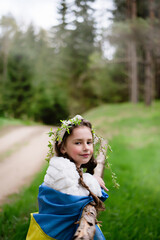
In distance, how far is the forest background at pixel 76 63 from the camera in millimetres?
17297

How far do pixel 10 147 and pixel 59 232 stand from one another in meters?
8.07

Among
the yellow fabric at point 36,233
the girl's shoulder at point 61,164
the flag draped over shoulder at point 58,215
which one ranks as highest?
the girl's shoulder at point 61,164

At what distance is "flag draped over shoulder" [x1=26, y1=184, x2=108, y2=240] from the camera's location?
5.68 feet

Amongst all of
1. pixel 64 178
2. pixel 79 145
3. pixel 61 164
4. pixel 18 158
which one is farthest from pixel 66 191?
pixel 18 158

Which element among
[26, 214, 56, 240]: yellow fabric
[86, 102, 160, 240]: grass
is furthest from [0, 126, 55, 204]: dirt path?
[26, 214, 56, 240]: yellow fabric

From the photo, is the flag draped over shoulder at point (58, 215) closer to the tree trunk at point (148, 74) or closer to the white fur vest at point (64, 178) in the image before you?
the white fur vest at point (64, 178)

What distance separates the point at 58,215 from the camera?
176 centimetres

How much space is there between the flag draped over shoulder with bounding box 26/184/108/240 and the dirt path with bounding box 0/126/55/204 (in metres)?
2.92

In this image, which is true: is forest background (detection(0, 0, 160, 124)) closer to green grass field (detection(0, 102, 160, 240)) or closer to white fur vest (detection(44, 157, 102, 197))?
green grass field (detection(0, 102, 160, 240))

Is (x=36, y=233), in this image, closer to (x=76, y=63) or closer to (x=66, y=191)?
(x=66, y=191)

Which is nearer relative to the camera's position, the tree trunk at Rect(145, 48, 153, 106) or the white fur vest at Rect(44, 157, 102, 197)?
the white fur vest at Rect(44, 157, 102, 197)

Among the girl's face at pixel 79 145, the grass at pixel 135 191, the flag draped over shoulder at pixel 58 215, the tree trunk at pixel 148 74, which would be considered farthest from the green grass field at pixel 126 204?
the tree trunk at pixel 148 74

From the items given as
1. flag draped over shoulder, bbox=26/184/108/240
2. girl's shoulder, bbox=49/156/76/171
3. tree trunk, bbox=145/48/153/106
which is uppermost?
tree trunk, bbox=145/48/153/106

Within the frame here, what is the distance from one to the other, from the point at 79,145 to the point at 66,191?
410mm
